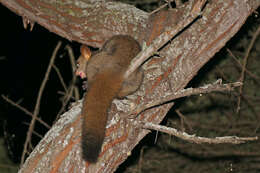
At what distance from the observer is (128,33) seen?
3.54 meters

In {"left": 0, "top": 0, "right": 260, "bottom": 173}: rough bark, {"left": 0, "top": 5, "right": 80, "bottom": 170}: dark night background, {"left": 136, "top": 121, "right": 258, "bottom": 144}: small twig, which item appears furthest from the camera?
{"left": 0, "top": 5, "right": 80, "bottom": 170}: dark night background

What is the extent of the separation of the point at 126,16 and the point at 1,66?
2.89 metres

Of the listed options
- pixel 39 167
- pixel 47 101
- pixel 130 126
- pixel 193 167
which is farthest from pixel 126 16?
pixel 47 101

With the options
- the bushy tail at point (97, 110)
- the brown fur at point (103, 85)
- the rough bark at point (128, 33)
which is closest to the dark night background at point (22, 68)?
the rough bark at point (128, 33)

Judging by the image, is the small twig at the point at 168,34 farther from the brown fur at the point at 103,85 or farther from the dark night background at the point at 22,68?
the dark night background at the point at 22,68

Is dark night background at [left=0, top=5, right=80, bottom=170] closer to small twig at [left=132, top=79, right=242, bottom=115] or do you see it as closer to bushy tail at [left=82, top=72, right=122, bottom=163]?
bushy tail at [left=82, top=72, right=122, bottom=163]

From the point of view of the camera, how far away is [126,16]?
3508 millimetres

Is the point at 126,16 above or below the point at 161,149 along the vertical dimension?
above

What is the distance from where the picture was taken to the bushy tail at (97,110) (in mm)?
2186

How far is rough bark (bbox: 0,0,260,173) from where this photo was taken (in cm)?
241

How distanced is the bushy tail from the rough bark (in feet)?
0.42

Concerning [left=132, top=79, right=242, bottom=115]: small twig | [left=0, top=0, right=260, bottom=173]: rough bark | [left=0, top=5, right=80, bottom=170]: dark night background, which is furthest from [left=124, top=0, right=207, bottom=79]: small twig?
[left=0, top=5, right=80, bottom=170]: dark night background

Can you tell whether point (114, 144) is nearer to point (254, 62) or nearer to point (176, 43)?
point (176, 43)

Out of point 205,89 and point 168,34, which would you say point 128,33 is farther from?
point 205,89
